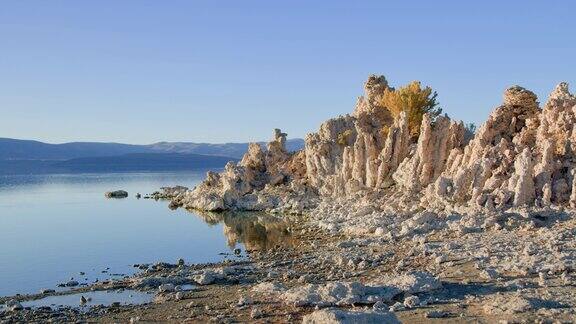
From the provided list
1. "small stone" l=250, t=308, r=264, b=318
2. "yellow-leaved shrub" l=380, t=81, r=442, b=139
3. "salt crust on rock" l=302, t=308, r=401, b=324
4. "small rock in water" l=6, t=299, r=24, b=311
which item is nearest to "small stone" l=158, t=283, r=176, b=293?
"small rock in water" l=6, t=299, r=24, b=311

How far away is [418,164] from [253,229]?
14042 mm

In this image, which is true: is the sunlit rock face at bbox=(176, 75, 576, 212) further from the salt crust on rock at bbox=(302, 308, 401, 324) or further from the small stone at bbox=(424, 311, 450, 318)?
the salt crust on rock at bbox=(302, 308, 401, 324)

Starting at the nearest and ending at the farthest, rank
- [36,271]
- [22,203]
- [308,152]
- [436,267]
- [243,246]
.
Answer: [436,267], [36,271], [243,246], [308,152], [22,203]

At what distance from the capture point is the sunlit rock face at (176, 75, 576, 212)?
3970cm

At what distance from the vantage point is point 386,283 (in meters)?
22.5

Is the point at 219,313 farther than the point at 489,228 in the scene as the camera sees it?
No

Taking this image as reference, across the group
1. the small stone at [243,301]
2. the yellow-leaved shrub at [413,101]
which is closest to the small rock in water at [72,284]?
the small stone at [243,301]

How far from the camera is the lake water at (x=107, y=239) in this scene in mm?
33156

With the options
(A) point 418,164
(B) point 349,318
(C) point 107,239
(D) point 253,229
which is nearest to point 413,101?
(A) point 418,164

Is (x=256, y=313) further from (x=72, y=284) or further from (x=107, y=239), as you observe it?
(x=107, y=239)

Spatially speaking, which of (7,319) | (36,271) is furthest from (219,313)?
(36,271)

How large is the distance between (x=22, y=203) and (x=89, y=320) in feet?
219

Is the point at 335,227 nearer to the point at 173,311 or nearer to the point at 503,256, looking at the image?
the point at 503,256

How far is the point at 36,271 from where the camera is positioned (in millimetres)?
33469
